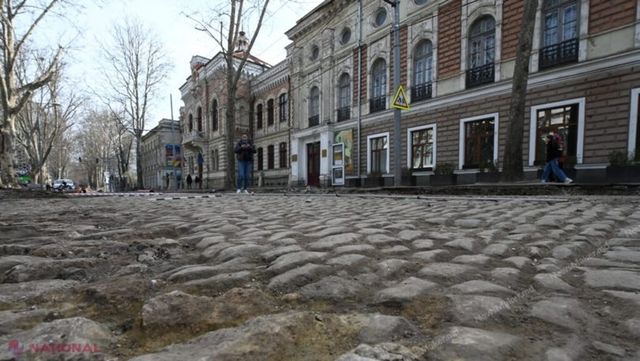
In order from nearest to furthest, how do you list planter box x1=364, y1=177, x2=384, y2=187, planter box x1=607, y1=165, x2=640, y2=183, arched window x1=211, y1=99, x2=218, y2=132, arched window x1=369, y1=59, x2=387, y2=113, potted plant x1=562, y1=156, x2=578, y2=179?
planter box x1=607, y1=165, x2=640, y2=183 → potted plant x1=562, y1=156, x2=578, y2=179 → planter box x1=364, y1=177, x2=384, y2=187 → arched window x1=369, y1=59, x2=387, y2=113 → arched window x1=211, y1=99, x2=218, y2=132

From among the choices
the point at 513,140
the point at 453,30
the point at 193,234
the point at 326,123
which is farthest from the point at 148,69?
the point at 193,234

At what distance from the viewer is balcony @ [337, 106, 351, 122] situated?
21.7m

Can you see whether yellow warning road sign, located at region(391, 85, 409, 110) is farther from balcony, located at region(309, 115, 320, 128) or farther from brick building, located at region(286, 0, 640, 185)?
balcony, located at region(309, 115, 320, 128)

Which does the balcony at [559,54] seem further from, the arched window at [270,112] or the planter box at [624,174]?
the arched window at [270,112]

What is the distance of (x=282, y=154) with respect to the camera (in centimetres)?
2823

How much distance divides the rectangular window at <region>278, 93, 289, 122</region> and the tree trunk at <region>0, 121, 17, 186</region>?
17.5 meters

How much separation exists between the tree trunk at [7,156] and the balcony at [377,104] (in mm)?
16569

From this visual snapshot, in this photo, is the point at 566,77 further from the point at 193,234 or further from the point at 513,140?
the point at 193,234

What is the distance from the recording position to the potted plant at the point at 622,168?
10.4 m

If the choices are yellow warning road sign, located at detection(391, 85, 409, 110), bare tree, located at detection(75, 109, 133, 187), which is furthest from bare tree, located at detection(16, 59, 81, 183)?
yellow warning road sign, located at detection(391, 85, 409, 110)

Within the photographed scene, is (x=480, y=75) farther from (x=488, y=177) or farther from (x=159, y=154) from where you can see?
(x=159, y=154)

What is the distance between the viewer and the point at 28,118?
2859cm

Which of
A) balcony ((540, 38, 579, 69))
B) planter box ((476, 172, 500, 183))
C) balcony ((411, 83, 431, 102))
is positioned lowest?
planter box ((476, 172, 500, 183))

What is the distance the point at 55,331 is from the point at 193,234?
6.73 ft
